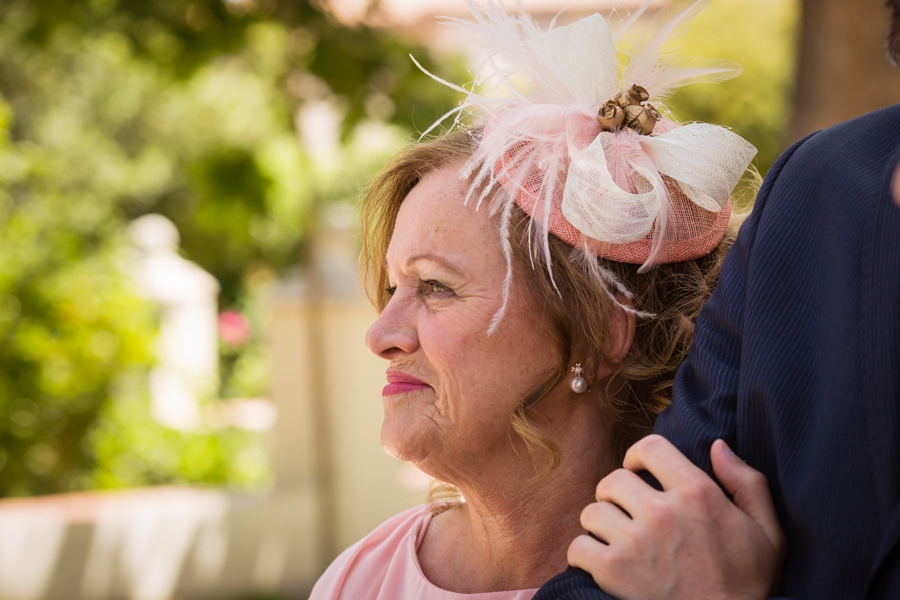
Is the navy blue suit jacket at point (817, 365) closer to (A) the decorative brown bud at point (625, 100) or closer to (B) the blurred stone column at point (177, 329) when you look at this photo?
(A) the decorative brown bud at point (625, 100)

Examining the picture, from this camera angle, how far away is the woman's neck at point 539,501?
1.78 m

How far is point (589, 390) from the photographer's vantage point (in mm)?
1794

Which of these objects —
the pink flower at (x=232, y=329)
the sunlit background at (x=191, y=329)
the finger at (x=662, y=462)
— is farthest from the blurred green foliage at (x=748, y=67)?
the finger at (x=662, y=462)

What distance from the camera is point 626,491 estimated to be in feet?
4.11

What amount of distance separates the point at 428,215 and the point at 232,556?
516 cm

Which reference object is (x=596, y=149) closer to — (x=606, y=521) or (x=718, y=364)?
(x=718, y=364)

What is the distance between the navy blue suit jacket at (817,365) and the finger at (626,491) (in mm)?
97

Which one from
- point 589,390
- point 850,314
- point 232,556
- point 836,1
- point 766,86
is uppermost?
point 766,86

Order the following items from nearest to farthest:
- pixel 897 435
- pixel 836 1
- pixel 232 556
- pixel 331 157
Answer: pixel 897 435, pixel 836 1, pixel 232 556, pixel 331 157

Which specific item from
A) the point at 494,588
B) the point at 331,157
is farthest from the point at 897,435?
the point at 331,157

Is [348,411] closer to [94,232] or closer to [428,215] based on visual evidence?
[428,215]

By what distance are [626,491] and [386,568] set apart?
3.28ft

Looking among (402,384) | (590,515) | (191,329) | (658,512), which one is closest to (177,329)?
(191,329)

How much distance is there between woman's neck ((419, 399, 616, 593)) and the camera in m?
1.78
